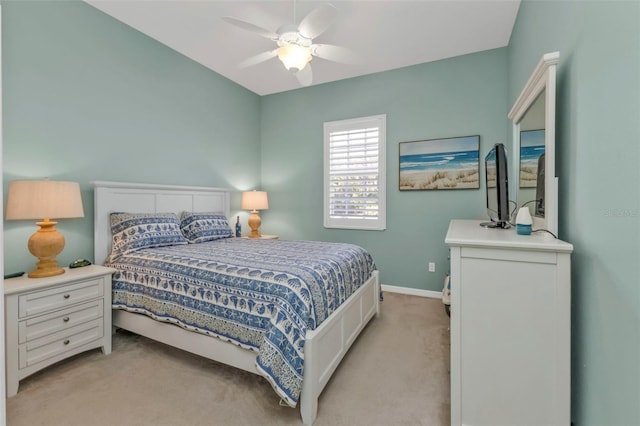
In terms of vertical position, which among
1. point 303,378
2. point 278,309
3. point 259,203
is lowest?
point 303,378

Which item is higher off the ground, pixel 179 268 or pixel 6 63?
pixel 6 63

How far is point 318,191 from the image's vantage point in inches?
167

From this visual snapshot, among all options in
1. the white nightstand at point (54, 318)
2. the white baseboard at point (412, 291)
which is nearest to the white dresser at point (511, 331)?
the white baseboard at point (412, 291)

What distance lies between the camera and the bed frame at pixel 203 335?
1613mm

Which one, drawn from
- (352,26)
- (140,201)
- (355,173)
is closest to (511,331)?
(352,26)

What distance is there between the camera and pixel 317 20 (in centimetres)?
202

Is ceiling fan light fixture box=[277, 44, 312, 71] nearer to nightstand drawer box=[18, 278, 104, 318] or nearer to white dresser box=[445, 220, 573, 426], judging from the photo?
white dresser box=[445, 220, 573, 426]

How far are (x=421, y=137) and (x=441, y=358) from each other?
8.11 feet

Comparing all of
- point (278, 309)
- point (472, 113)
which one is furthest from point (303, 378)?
point (472, 113)

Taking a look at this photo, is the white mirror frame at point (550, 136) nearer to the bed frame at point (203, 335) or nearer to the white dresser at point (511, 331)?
the white dresser at point (511, 331)

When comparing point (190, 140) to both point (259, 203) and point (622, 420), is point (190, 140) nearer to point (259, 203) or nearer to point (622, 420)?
point (259, 203)

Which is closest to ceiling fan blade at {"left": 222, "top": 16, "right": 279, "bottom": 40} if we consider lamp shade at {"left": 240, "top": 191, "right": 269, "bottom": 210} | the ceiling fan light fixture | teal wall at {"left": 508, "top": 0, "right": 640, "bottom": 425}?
the ceiling fan light fixture

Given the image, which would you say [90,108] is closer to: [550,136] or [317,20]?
[317,20]

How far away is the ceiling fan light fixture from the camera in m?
2.30
